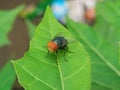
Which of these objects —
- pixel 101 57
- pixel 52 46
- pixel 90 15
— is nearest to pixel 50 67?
pixel 52 46

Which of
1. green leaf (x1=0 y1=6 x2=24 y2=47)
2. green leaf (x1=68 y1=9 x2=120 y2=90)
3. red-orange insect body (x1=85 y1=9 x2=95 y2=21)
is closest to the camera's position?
green leaf (x1=68 y1=9 x2=120 y2=90)

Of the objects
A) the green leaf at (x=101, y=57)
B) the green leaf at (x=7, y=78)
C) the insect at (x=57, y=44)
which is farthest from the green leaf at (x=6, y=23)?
the insect at (x=57, y=44)

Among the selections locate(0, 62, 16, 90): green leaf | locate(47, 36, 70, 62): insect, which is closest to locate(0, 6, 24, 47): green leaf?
locate(0, 62, 16, 90): green leaf

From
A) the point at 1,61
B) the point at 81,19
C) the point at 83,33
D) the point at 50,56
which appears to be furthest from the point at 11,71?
the point at 81,19

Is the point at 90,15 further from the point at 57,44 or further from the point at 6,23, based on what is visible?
the point at 57,44

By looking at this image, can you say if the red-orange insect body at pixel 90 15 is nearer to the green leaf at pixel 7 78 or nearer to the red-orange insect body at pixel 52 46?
the green leaf at pixel 7 78

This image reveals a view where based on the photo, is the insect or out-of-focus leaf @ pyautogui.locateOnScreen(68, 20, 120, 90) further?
out-of-focus leaf @ pyautogui.locateOnScreen(68, 20, 120, 90)

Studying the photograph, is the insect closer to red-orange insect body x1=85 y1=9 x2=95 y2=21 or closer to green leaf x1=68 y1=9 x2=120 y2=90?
green leaf x1=68 y1=9 x2=120 y2=90
